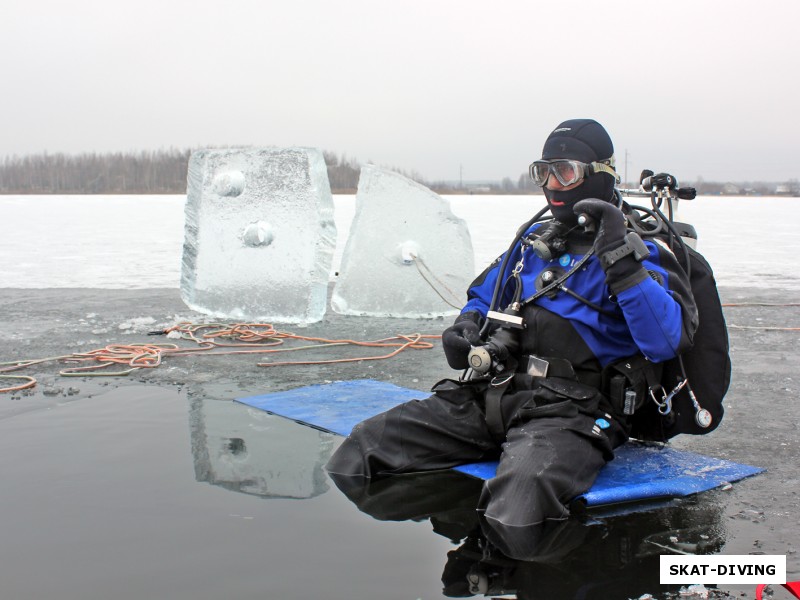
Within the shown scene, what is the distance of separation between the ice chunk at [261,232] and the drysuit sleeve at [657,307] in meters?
3.87

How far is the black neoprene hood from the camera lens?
10.1 feet

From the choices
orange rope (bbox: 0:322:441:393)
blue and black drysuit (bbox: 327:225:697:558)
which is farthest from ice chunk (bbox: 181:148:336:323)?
blue and black drysuit (bbox: 327:225:697:558)

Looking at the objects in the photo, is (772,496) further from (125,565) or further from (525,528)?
(125,565)

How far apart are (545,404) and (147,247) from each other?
40.2ft

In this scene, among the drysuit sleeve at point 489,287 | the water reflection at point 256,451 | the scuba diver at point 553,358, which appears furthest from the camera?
the drysuit sleeve at point 489,287

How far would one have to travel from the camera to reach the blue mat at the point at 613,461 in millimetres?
2852

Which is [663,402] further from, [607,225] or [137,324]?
[137,324]

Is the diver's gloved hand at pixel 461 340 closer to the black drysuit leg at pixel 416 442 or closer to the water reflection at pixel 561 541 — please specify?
the black drysuit leg at pixel 416 442

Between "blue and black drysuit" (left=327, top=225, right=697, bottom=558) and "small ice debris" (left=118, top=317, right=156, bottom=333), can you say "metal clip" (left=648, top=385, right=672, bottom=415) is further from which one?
"small ice debris" (left=118, top=317, right=156, bottom=333)

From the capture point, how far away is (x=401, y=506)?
2.84 m

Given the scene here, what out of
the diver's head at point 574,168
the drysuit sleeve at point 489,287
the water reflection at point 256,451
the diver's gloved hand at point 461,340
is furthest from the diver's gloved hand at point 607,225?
the water reflection at point 256,451

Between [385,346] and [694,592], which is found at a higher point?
[694,592]

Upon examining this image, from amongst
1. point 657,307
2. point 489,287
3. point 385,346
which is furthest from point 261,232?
point 657,307

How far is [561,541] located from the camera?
2.49 metres
